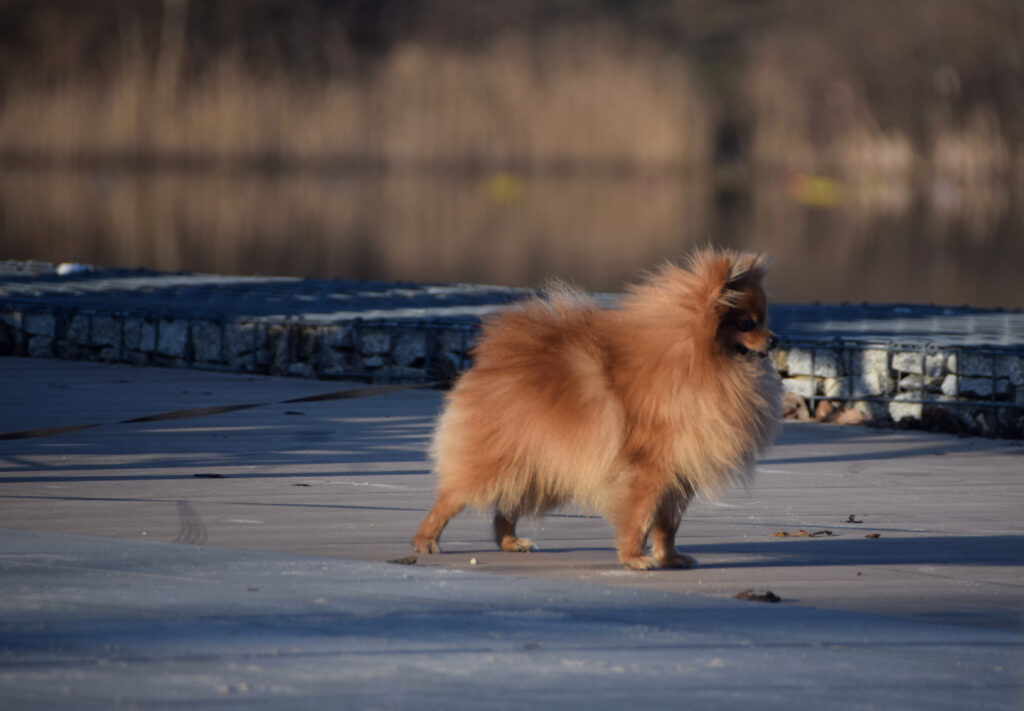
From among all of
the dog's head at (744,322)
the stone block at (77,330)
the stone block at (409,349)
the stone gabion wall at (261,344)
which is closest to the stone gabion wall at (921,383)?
the stone gabion wall at (261,344)

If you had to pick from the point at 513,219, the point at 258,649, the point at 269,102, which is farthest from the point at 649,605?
the point at 269,102

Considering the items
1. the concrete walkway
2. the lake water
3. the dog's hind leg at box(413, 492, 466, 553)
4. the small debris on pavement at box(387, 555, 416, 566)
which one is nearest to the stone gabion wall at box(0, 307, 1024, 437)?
the concrete walkway

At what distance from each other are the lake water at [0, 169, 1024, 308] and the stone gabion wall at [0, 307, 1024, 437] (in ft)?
28.2

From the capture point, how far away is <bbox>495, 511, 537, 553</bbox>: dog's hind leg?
5184mm

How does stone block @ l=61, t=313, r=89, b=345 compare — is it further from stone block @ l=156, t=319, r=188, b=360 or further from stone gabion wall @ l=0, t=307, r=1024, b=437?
stone block @ l=156, t=319, r=188, b=360

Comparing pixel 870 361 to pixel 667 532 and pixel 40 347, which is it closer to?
pixel 667 532

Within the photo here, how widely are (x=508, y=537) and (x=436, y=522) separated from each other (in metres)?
0.31

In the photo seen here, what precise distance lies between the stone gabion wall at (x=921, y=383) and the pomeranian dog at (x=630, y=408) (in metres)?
4.11

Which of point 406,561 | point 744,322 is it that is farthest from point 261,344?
point 744,322

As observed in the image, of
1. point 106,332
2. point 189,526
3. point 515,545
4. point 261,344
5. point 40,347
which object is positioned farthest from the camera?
point 40,347

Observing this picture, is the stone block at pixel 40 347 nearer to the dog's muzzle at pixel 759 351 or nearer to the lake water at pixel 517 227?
the dog's muzzle at pixel 759 351

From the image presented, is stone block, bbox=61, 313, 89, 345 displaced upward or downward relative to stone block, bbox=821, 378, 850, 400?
upward

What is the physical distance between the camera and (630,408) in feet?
16.0

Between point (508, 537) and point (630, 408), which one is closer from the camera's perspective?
point (630, 408)
